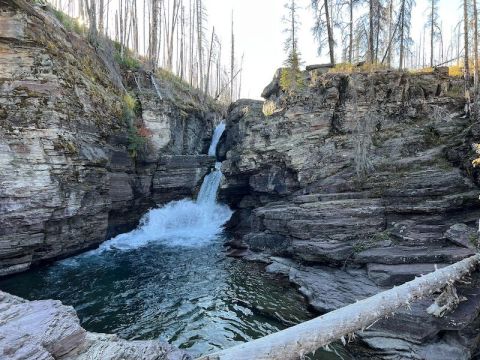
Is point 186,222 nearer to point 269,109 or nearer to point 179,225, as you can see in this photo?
point 179,225

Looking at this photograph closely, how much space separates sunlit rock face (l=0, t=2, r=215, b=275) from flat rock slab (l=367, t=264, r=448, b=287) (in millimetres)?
12628

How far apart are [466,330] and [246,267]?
834 centimetres

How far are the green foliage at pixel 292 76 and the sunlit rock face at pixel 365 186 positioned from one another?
552 mm

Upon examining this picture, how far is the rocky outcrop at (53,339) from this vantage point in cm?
397

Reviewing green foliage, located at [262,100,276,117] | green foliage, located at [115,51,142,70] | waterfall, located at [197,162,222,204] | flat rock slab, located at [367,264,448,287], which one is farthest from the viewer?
green foliage, located at [115,51,142,70]

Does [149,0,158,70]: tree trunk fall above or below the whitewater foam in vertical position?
above

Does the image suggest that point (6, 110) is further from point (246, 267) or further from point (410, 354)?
point (410, 354)

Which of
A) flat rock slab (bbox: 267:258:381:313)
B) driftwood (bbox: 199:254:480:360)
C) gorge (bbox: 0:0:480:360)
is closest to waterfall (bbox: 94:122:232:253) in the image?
gorge (bbox: 0:0:480:360)

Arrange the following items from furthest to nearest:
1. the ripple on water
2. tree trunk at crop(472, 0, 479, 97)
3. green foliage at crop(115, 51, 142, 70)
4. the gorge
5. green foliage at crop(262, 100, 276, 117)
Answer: green foliage at crop(115, 51, 142, 70) < green foliage at crop(262, 100, 276, 117) < tree trunk at crop(472, 0, 479, 97) < the ripple on water < the gorge

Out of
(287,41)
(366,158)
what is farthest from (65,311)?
(287,41)

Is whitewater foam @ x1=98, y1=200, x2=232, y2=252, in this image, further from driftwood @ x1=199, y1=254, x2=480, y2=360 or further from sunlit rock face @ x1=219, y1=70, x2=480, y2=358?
driftwood @ x1=199, y1=254, x2=480, y2=360

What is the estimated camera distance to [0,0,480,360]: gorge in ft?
26.0

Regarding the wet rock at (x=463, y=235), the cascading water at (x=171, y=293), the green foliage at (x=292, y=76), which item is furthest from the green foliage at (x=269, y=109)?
the wet rock at (x=463, y=235)

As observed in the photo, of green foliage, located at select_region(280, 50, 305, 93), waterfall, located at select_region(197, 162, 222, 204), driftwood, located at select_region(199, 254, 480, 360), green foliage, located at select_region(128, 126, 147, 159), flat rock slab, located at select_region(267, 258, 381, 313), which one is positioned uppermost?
green foliage, located at select_region(280, 50, 305, 93)
